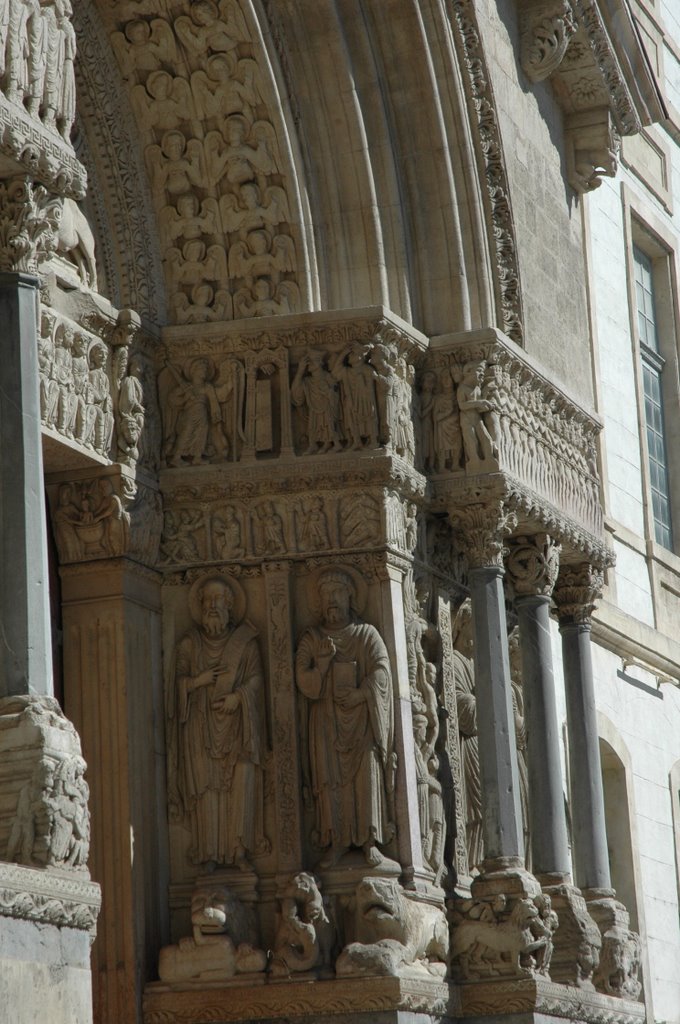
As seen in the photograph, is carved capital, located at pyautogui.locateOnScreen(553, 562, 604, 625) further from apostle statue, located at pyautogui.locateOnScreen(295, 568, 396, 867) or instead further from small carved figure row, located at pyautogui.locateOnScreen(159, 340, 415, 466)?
apostle statue, located at pyautogui.locateOnScreen(295, 568, 396, 867)

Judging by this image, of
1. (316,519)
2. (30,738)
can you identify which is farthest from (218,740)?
(30,738)

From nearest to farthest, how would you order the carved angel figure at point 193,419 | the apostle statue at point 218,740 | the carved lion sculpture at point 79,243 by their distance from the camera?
the carved lion sculpture at point 79,243 → the apostle statue at point 218,740 → the carved angel figure at point 193,419

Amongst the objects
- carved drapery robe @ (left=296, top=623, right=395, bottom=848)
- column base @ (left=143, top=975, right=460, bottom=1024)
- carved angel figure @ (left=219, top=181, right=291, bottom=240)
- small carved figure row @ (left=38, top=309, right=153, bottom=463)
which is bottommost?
column base @ (left=143, top=975, right=460, bottom=1024)

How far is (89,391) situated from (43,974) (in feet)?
13.0

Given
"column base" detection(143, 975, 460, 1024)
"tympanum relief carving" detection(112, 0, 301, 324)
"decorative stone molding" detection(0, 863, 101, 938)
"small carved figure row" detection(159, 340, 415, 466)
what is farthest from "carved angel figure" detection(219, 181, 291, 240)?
"decorative stone molding" detection(0, 863, 101, 938)

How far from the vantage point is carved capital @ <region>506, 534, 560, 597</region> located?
42.4 ft

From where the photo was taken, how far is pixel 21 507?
28.7 feet

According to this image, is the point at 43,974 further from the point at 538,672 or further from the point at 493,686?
the point at 538,672

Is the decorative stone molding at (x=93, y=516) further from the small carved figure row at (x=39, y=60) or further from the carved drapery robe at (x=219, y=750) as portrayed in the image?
the small carved figure row at (x=39, y=60)

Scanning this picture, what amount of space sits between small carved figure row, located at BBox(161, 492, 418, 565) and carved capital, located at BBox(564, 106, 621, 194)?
3.33 meters

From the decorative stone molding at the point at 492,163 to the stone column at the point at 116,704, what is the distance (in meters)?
2.49

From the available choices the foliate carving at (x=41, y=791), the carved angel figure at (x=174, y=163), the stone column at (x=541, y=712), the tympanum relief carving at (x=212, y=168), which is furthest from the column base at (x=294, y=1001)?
the carved angel figure at (x=174, y=163)

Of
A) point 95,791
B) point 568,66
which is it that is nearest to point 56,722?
point 95,791

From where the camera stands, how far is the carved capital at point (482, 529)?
40.0ft
